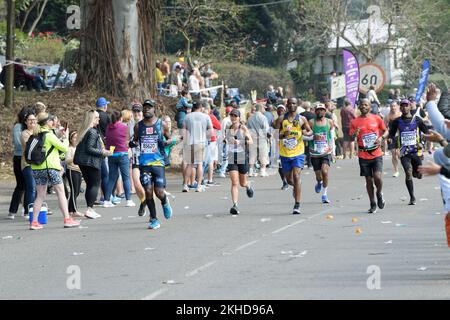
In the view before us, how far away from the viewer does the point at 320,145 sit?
19.5m

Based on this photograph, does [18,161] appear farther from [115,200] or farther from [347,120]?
[347,120]

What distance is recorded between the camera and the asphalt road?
405 inches

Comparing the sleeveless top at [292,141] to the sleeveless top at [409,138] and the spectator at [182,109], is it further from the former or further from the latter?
the spectator at [182,109]

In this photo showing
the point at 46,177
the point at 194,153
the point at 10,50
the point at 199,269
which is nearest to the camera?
the point at 199,269

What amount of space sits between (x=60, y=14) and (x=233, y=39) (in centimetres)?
1051

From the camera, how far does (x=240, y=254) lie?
41.9ft

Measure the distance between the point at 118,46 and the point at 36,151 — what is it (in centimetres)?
1237

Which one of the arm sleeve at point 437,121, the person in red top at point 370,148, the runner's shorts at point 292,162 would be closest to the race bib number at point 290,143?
the runner's shorts at point 292,162

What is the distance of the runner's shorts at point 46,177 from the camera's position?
15695 mm

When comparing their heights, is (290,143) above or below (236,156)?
above

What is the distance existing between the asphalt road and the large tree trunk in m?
8.65

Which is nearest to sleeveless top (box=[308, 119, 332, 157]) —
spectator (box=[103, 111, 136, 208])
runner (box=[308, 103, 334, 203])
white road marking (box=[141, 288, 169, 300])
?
runner (box=[308, 103, 334, 203])

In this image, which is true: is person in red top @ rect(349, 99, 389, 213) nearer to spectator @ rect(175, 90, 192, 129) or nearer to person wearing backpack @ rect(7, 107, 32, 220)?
person wearing backpack @ rect(7, 107, 32, 220)

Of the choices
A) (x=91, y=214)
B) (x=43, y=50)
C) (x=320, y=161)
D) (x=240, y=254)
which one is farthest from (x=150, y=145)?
(x=43, y=50)
